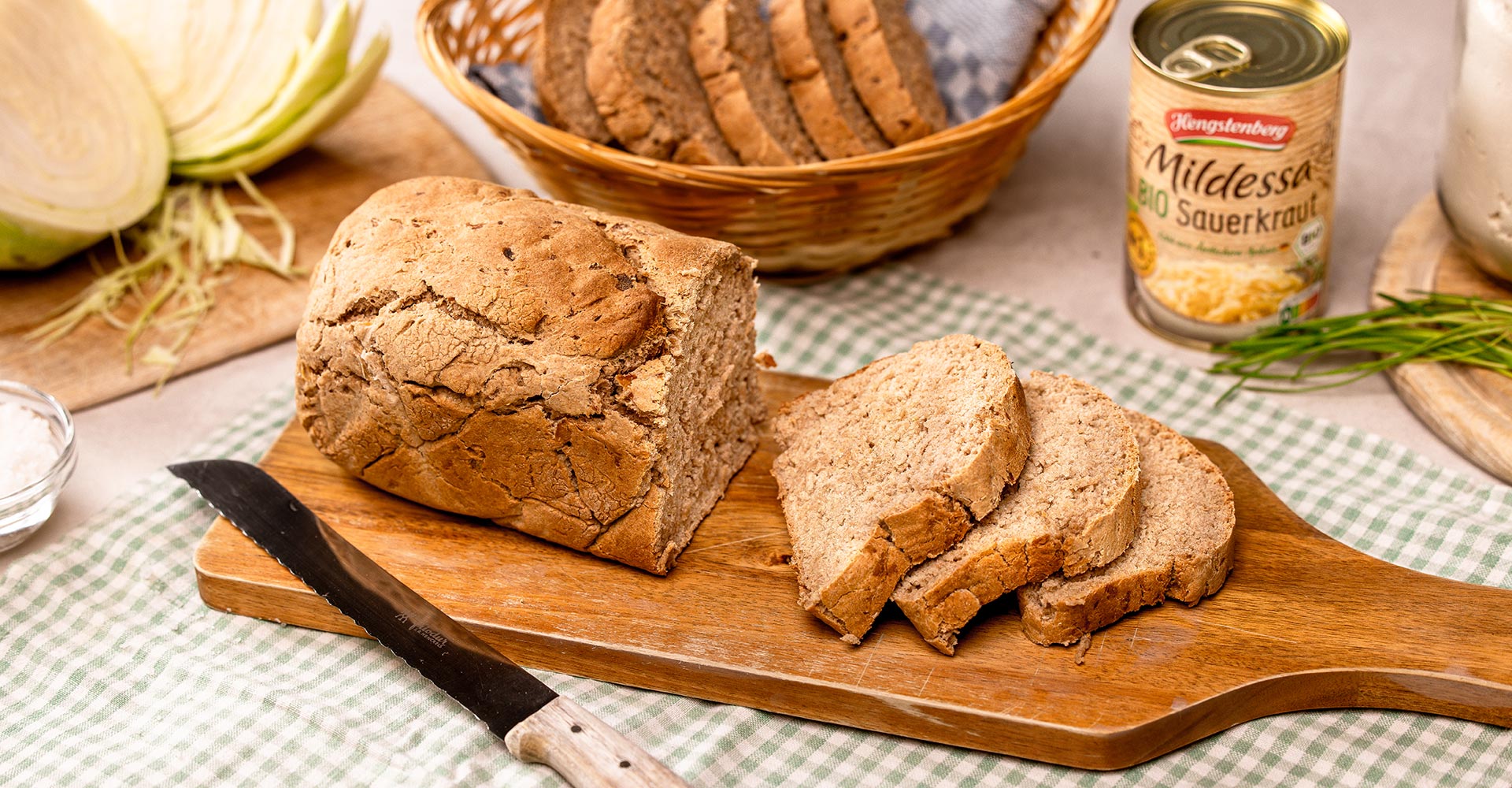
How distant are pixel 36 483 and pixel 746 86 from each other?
213cm

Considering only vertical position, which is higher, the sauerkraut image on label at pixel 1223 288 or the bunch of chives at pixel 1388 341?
the sauerkraut image on label at pixel 1223 288

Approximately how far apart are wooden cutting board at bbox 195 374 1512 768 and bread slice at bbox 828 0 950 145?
1332mm

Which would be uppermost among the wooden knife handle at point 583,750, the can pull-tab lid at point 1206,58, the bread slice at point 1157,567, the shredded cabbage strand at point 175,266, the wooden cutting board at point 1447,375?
the can pull-tab lid at point 1206,58

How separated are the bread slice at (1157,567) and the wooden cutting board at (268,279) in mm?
2544

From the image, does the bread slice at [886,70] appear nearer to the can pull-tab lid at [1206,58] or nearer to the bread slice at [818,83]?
the bread slice at [818,83]

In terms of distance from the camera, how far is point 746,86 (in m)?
3.89

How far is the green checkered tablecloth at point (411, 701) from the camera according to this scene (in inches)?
110

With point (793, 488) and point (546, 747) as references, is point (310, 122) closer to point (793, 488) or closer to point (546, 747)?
point (793, 488)

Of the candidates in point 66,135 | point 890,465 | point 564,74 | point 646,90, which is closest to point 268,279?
point 66,135

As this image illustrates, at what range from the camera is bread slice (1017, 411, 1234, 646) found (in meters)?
2.83

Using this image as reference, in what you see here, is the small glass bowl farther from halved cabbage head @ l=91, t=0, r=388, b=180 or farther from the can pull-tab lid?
the can pull-tab lid

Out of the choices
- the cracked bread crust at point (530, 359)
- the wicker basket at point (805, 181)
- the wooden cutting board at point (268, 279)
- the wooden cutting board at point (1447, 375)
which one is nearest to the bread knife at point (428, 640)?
the cracked bread crust at point (530, 359)

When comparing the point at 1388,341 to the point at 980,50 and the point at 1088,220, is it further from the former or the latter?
the point at 980,50

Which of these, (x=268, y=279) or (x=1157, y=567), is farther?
(x=268, y=279)
